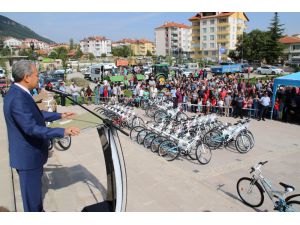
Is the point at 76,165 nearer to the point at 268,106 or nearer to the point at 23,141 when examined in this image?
the point at 23,141

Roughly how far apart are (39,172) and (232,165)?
630cm

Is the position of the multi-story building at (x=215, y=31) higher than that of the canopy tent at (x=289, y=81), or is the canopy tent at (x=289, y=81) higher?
the multi-story building at (x=215, y=31)

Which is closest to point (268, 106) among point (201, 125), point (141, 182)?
point (201, 125)

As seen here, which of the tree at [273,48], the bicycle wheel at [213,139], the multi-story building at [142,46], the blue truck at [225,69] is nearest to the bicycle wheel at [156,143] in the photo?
the bicycle wheel at [213,139]

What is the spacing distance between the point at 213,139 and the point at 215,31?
7585cm

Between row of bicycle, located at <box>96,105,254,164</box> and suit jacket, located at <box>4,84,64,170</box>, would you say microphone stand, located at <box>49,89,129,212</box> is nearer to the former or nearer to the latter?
suit jacket, located at <box>4,84,64,170</box>

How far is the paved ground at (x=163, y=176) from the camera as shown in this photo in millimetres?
4965

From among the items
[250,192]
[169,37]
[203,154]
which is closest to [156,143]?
[203,154]

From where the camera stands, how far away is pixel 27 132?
243 centimetres

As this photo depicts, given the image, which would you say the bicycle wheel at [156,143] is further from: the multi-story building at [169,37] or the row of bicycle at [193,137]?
the multi-story building at [169,37]

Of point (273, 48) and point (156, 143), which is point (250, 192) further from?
point (273, 48)

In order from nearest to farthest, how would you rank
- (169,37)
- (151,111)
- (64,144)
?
(64,144)
(151,111)
(169,37)

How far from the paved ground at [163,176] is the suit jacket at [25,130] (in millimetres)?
777

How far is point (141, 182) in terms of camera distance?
6000 mm
